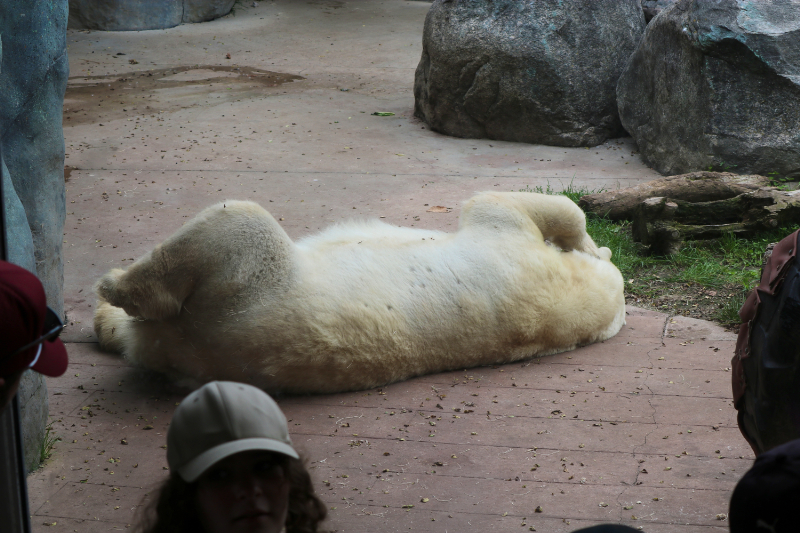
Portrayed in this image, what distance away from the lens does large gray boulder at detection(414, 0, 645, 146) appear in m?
9.09

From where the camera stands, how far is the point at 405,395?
13.8 feet

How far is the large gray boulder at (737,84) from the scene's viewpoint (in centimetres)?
762

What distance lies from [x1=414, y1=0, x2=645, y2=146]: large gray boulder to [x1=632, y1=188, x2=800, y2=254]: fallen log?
119 inches

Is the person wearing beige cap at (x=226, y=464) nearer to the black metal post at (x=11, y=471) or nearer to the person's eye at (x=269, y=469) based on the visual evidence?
the person's eye at (x=269, y=469)

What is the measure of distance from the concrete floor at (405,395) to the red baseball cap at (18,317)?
1.73m

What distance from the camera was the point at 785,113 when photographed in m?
7.70

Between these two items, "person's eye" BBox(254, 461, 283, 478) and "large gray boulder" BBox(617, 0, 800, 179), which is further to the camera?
"large gray boulder" BBox(617, 0, 800, 179)

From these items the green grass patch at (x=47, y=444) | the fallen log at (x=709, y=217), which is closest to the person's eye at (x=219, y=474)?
the green grass patch at (x=47, y=444)

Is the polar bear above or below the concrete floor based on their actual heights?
above

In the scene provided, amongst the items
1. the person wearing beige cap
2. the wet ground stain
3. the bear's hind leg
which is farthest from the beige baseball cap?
the wet ground stain

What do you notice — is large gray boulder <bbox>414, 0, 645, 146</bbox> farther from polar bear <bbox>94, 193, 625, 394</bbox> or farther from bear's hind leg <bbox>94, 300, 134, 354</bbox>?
bear's hind leg <bbox>94, 300, 134, 354</bbox>

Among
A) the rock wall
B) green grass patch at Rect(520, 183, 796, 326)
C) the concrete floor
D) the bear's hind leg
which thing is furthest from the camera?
green grass patch at Rect(520, 183, 796, 326)

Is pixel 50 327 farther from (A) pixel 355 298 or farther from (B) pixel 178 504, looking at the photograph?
(A) pixel 355 298

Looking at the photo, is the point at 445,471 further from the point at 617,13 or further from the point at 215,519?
the point at 617,13
